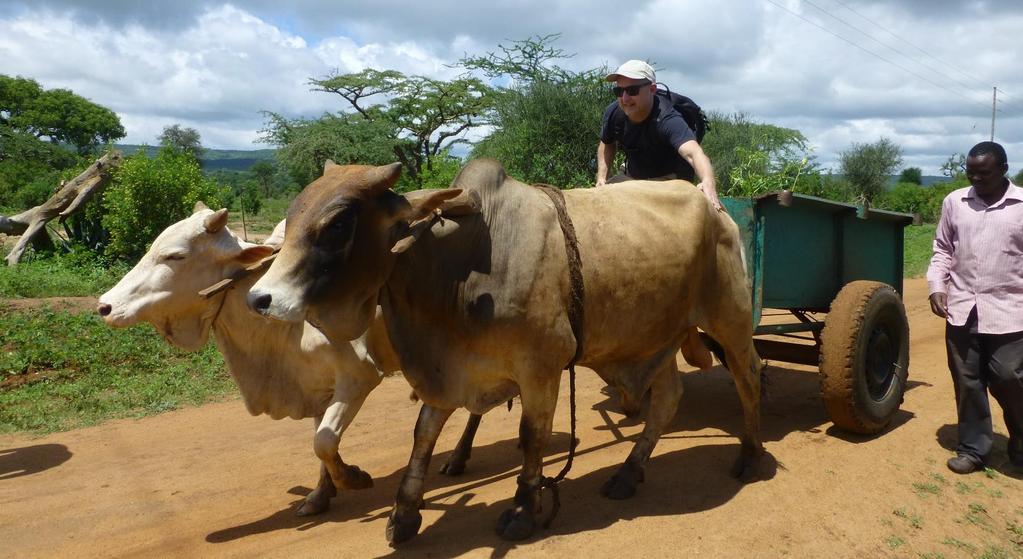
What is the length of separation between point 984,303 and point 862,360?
2.65 feet

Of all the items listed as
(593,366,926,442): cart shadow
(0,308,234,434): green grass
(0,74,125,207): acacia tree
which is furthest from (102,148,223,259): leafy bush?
(0,74,125,207): acacia tree

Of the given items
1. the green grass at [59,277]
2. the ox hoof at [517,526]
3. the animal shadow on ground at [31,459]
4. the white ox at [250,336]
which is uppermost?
the white ox at [250,336]

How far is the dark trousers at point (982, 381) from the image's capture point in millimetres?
4520

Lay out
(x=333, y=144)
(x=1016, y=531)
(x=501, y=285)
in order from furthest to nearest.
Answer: (x=333, y=144) < (x=1016, y=531) < (x=501, y=285)

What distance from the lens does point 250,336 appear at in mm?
4402

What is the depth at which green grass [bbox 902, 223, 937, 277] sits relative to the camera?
51.9 feet

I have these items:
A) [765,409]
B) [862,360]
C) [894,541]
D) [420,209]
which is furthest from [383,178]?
[765,409]

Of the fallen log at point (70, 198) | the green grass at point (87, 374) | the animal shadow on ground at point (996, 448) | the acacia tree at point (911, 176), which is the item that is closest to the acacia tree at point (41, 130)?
the fallen log at point (70, 198)

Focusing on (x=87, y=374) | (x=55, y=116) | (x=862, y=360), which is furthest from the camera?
(x=55, y=116)

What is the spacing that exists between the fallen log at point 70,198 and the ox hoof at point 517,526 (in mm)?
12465

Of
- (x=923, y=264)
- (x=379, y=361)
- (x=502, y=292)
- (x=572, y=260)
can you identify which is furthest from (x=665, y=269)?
(x=923, y=264)

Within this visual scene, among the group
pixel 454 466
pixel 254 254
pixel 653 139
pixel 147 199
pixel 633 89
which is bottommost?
pixel 454 466

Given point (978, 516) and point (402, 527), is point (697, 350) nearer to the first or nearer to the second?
point (978, 516)

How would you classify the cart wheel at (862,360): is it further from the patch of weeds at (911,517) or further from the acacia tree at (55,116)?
the acacia tree at (55,116)
